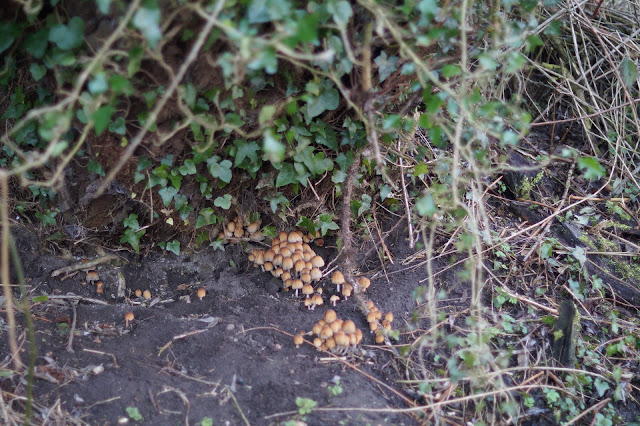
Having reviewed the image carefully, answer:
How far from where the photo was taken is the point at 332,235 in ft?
11.6

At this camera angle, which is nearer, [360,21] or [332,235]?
[360,21]

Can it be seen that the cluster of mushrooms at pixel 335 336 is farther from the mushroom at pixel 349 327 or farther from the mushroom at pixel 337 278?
the mushroom at pixel 337 278

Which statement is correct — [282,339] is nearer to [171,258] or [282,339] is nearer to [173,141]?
[171,258]

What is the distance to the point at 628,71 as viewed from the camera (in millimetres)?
4203

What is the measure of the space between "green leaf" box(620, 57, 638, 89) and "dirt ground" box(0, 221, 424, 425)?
2.63 meters

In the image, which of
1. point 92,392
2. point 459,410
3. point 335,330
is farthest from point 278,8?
point 459,410

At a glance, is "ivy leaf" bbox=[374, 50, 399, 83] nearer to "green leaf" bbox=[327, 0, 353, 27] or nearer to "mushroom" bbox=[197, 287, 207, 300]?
"green leaf" bbox=[327, 0, 353, 27]

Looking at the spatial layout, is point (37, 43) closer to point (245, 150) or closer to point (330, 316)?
point (245, 150)

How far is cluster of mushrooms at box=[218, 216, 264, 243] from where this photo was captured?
3.36 m

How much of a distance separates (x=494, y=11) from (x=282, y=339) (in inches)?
89.5

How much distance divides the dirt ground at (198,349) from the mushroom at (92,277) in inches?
1.6

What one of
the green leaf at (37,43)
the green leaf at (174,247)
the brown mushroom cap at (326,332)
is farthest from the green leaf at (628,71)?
the green leaf at (37,43)

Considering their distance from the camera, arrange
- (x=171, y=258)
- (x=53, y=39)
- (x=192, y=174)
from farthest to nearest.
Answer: (x=171, y=258), (x=192, y=174), (x=53, y=39)

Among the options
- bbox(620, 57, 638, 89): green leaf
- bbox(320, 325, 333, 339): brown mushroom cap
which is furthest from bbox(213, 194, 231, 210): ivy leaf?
bbox(620, 57, 638, 89): green leaf
